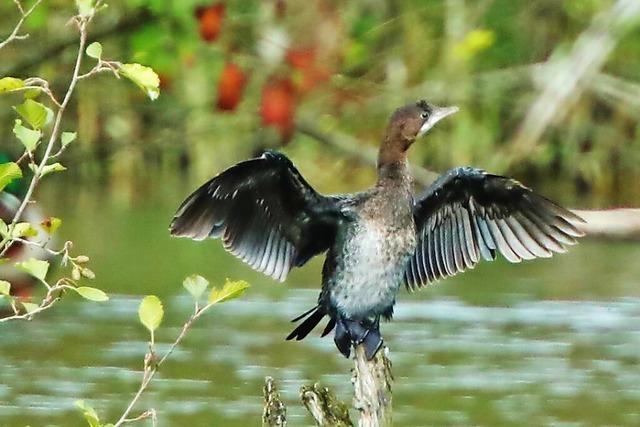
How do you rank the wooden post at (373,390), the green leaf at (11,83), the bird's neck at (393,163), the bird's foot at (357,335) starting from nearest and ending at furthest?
the green leaf at (11,83)
the wooden post at (373,390)
the bird's foot at (357,335)
the bird's neck at (393,163)

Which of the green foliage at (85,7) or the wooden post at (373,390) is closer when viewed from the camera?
the green foliage at (85,7)

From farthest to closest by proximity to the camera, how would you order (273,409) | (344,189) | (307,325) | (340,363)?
(344,189) < (340,363) < (307,325) < (273,409)

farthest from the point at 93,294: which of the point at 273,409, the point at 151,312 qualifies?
the point at 273,409

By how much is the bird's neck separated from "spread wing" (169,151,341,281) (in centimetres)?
20

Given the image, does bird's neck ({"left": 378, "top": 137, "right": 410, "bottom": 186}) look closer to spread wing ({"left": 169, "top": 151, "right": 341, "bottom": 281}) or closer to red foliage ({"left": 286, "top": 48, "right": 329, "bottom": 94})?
spread wing ({"left": 169, "top": 151, "right": 341, "bottom": 281})

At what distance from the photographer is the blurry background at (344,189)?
8297 mm

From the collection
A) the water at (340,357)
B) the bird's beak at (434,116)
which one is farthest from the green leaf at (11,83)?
the water at (340,357)

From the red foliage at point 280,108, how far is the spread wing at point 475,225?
3.22m

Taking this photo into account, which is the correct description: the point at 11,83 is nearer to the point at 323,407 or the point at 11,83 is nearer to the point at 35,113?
the point at 35,113

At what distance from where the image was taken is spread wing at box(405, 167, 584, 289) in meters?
6.12

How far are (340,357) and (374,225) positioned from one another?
10.4 feet

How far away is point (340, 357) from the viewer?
897 centimetres

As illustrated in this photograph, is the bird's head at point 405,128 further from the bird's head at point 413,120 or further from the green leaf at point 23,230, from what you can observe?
the green leaf at point 23,230

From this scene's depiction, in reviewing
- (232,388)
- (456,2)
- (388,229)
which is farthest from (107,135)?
(388,229)
